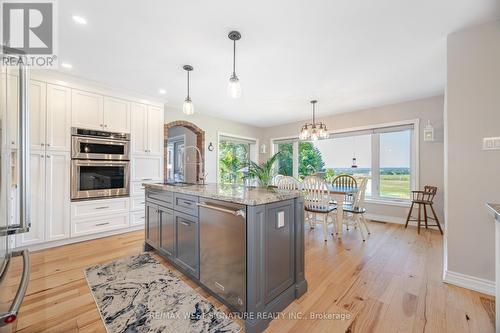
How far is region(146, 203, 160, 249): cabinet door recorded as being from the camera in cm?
249

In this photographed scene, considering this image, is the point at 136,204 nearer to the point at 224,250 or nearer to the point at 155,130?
the point at 155,130

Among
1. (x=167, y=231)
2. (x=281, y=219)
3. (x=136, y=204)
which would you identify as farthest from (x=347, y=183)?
(x=136, y=204)

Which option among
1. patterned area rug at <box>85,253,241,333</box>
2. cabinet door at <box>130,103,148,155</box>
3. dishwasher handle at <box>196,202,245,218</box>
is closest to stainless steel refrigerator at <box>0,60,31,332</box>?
patterned area rug at <box>85,253,241,333</box>

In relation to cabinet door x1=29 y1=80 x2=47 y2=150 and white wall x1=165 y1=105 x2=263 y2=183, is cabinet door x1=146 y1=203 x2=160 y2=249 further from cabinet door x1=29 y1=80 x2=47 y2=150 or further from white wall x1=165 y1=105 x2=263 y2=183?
white wall x1=165 y1=105 x2=263 y2=183

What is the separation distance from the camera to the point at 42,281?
80.7 inches

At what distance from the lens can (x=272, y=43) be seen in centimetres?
220

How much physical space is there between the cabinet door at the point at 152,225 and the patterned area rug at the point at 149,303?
31cm

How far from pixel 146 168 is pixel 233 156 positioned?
2.88m

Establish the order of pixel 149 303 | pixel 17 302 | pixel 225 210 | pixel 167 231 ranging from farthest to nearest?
pixel 167 231 < pixel 149 303 < pixel 225 210 < pixel 17 302

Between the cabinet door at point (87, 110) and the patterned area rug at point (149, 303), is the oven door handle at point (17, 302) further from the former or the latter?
the cabinet door at point (87, 110)

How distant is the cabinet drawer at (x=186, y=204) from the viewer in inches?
74.9

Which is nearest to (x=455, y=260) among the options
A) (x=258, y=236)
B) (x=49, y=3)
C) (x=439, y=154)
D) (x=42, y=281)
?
(x=258, y=236)

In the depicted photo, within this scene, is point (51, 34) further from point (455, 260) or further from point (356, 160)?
point (356, 160)

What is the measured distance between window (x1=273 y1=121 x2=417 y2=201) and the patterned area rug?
13.9 ft
